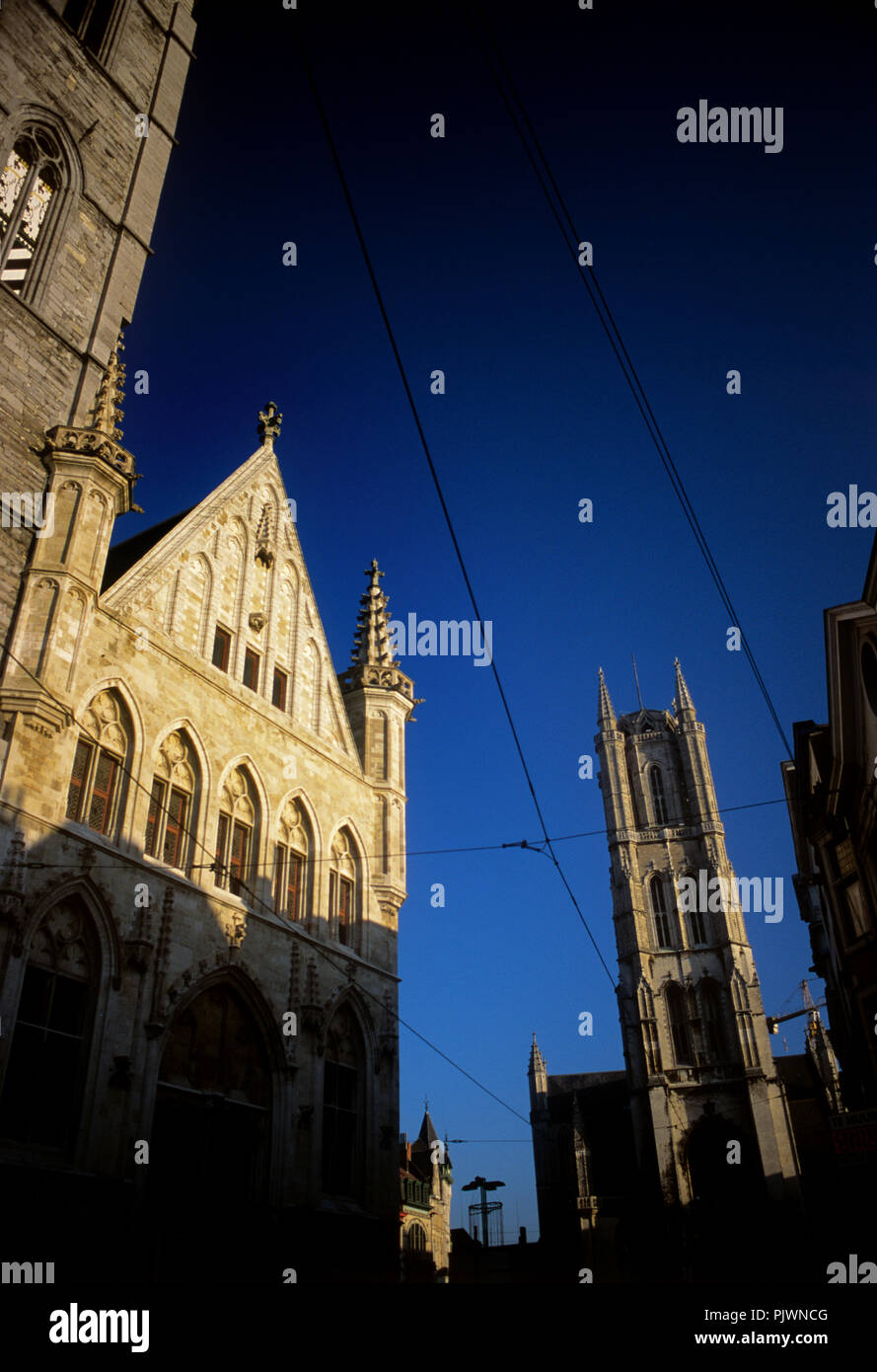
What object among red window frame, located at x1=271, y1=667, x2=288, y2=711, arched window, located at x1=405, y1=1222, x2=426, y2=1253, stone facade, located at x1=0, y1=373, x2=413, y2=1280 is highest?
red window frame, located at x1=271, y1=667, x2=288, y2=711

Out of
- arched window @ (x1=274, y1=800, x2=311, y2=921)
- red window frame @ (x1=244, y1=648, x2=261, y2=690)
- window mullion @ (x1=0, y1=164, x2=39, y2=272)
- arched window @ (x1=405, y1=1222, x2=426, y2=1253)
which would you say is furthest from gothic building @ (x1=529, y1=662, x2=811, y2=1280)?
window mullion @ (x1=0, y1=164, x2=39, y2=272)

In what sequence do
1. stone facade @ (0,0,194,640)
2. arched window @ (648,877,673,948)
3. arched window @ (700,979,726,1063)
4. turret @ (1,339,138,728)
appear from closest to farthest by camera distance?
1. turret @ (1,339,138,728)
2. stone facade @ (0,0,194,640)
3. arched window @ (700,979,726,1063)
4. arched window @ (648,877,673,948)

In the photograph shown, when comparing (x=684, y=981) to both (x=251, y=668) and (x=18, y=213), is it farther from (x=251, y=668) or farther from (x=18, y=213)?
(x=18, y=213)

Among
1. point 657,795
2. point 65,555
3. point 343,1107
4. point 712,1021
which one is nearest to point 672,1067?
point 712,1021

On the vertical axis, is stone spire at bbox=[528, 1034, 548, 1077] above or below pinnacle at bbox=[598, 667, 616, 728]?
below

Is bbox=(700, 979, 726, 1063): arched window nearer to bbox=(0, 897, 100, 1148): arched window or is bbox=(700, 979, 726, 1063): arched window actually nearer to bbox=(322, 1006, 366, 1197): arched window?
bbox=(322, 1006, 366, 1197): arched window

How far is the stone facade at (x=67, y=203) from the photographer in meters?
17.9

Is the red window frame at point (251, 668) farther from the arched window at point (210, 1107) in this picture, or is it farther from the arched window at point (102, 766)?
the arched window at point (210, 1107)

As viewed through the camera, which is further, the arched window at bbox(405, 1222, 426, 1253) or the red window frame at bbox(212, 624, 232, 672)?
the arched window at bbox(405, 1222, 426, 1253)

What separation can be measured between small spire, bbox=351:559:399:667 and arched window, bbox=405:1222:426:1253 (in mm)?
43918

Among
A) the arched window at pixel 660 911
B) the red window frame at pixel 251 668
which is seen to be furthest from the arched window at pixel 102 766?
the arched window at pixel 660 911

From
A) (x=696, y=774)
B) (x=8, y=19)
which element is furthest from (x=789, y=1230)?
(x=8, y=19)

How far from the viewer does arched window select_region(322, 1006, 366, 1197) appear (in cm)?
1897
